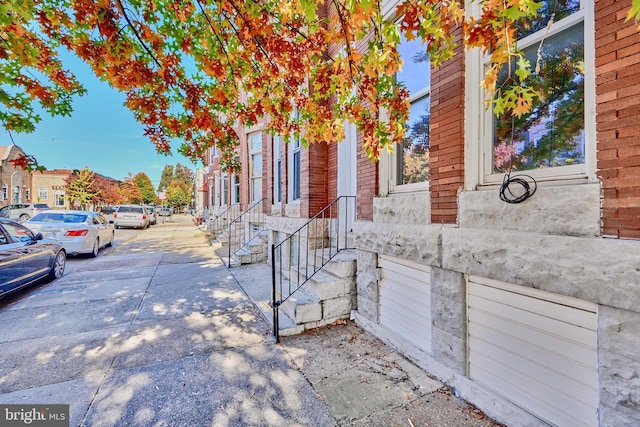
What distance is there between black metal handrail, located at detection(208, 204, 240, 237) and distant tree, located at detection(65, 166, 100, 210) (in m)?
18.2

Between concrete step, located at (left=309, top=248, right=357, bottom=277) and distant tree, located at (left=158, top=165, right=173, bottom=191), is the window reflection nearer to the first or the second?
concrete step, located at (left=309, top=248, right=357, bottom=277)

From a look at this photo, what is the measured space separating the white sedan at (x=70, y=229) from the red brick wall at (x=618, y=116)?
11.7 m

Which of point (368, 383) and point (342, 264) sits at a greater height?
point (342, 264)

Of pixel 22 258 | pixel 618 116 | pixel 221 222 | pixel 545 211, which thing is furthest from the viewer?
pixel 221 222

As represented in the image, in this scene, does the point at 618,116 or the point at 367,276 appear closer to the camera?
the point at 618,116

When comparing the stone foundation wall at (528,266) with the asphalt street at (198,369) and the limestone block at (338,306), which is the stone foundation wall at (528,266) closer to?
the asphalt street at (198,369)

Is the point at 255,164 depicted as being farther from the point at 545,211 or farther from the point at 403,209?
the point at 545,211

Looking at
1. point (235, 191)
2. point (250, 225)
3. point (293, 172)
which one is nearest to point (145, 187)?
point (235, 191)

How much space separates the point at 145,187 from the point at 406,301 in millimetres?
72366

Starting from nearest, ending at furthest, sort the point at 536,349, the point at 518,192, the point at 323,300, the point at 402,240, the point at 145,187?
the point at 536,349, the point at 518,192, the point at 402,240, the point at 323,300, the point at 145,187

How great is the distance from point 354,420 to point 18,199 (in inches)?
1728

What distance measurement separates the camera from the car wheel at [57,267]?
646 cm

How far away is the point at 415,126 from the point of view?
389 cm

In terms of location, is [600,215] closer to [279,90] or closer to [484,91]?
[484,91]
